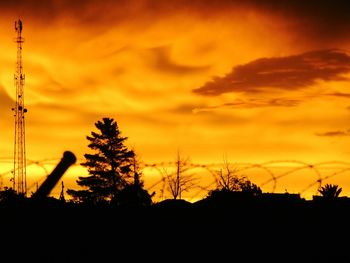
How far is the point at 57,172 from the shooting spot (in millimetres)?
7699

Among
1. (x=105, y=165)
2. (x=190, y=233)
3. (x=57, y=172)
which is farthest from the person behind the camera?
(x=105, y=165)

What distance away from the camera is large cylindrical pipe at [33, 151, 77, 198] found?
7586mm

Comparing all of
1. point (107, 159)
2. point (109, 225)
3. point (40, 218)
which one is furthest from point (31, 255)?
point (107, 159)

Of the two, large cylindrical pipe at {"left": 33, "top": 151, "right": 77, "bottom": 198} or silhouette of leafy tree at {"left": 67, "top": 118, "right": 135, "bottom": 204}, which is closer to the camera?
large cylindrical pipe at {"left": 33, "top": 151, "right": 77, "bottom": 198}

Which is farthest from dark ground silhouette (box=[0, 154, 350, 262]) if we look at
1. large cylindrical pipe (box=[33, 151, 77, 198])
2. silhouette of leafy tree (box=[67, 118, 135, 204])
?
silhouette of leafy tree (box=[67, 118, 135, 204])

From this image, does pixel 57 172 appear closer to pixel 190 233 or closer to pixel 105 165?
pixel 190 233

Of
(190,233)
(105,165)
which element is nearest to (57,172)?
(190,233)

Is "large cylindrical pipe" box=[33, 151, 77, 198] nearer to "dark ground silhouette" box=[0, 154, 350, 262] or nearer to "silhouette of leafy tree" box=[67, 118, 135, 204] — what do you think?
"dark ground silhouette" box=[0, 154, 350, 262]

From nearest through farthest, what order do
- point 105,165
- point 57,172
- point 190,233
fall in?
point 57,172 → point 190,233 → point 105,165

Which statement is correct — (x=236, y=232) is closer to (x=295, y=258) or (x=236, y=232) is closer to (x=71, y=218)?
(x=295, y=258)

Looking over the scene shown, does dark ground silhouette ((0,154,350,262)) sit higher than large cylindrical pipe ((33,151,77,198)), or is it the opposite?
large cylindrical pipe ((33,151,77,198))

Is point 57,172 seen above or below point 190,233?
above

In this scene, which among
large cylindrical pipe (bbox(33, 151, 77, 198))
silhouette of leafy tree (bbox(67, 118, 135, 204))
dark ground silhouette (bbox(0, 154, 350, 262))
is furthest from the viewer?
silhouette of leafy tree (bbox(67, 118, 135, 204))

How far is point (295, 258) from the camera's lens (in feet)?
33.7
